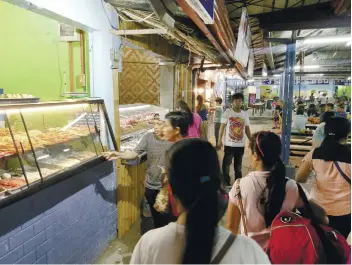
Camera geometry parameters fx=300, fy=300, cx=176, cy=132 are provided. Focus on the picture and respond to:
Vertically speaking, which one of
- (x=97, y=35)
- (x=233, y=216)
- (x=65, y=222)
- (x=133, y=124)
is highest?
(x=97, y=35)

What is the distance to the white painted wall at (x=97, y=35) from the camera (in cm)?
358

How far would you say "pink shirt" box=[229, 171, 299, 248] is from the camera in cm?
220

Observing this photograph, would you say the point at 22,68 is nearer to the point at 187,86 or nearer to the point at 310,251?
the point at 310,251

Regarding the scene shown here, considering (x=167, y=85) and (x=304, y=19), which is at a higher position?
(x=304, y=19)

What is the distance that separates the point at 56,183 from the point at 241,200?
1.97 meters

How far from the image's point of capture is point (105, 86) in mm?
4312

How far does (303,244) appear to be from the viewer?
1.71 m

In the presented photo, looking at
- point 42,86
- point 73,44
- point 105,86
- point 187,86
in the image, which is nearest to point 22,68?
point 42,86

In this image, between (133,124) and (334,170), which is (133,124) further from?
(334,170)

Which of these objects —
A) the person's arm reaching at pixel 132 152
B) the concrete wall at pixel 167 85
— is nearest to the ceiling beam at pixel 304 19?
the concrete wall at pixel 167 85

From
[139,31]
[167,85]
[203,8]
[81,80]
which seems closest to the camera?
[203,8]

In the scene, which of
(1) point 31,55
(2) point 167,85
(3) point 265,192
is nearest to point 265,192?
(3) point 265,192

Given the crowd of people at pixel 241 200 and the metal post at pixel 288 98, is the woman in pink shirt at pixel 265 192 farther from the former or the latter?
the metal post at pixel 288 98

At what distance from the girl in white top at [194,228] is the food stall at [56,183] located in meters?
1.83
